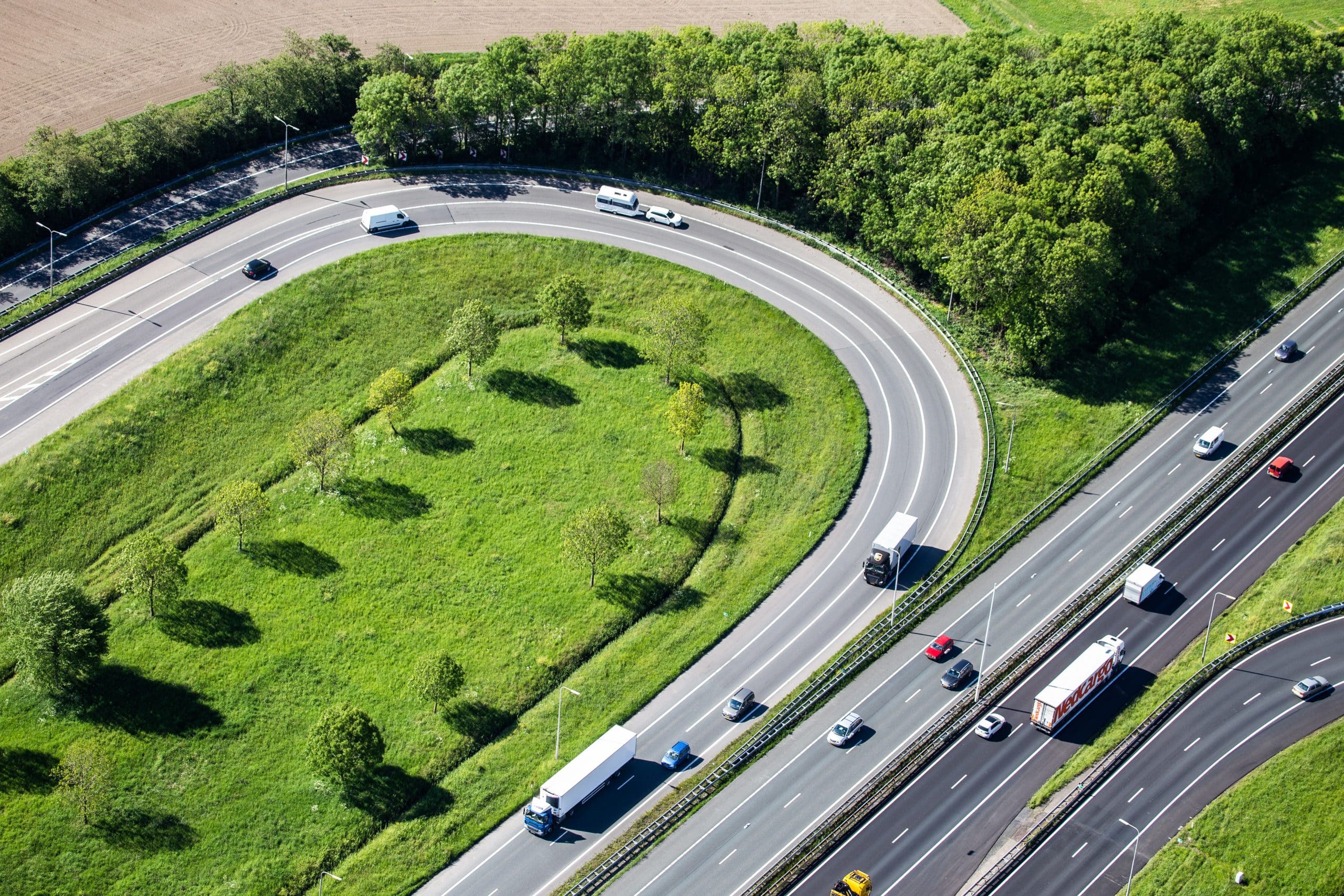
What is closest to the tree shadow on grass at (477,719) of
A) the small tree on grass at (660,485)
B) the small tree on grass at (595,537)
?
the small tree on grass at (595,537)

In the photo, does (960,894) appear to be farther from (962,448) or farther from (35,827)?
(35,827)

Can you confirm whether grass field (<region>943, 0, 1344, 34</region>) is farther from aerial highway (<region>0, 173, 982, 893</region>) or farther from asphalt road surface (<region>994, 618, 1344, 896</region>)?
asphalt road surface (<region>994, 618, 1344, 896</region>)

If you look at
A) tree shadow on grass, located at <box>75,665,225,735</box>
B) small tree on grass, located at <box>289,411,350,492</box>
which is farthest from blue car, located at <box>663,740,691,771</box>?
small tree on grass, located at <box>289,411,350,492</box>

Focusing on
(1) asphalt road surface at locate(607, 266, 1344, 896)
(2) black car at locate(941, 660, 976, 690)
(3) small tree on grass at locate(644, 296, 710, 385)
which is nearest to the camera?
(1) asphalt road surface at locate(607, 266, 1344, 896)

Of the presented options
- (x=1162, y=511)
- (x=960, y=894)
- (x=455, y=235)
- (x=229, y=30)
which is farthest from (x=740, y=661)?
Answer: (x=229, y=30)

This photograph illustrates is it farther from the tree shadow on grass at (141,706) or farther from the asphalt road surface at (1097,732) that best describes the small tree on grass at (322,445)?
the asphalt road surface at (1097,732)

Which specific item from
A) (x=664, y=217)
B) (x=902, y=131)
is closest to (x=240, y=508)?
(x=664, y=217)
